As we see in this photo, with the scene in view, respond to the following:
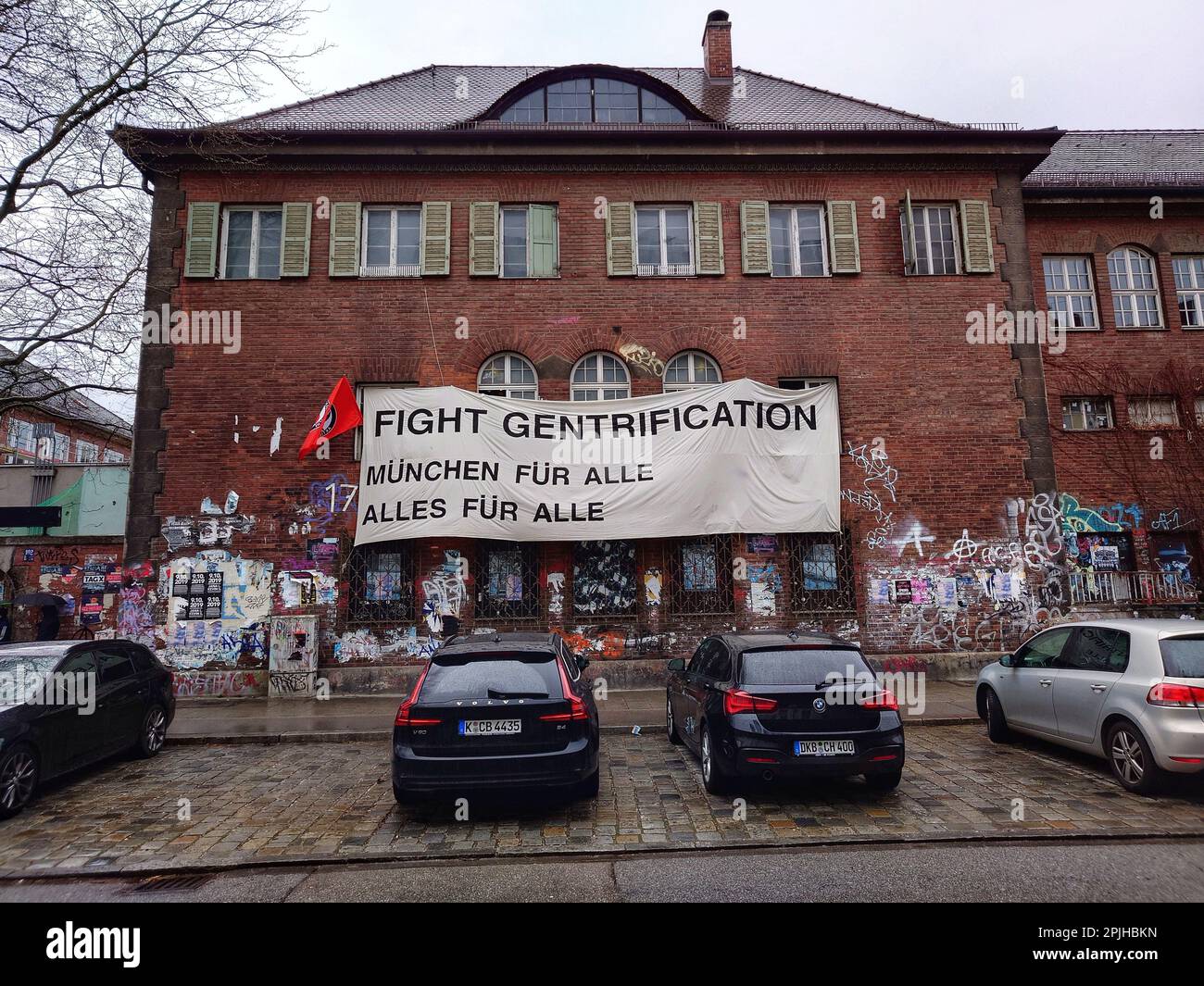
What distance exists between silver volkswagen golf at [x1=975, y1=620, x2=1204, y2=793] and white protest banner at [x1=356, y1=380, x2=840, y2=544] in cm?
538

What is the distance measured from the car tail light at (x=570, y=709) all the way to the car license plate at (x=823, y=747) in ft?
6.13

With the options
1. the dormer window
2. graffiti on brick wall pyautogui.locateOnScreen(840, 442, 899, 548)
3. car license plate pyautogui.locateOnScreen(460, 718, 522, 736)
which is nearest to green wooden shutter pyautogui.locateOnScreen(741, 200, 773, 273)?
the dormer window

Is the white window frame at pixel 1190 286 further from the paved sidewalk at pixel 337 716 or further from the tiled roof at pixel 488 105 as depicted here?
the paved sidewalk at pixel 337 716

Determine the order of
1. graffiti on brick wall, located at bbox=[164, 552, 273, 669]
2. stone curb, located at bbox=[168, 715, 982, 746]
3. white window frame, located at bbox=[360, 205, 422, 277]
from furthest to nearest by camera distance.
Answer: white window frame, located at bbox=[360, 205, 422, 277] < graffiti on brick wall, located at bbox=[164, 552, 273, 669] < stone curb, located at bbox=[168, 715, 982, 746]

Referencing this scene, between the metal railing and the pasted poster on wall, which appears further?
the metal railing

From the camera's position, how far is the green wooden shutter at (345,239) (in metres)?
13.9

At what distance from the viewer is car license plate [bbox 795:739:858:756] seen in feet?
20.3

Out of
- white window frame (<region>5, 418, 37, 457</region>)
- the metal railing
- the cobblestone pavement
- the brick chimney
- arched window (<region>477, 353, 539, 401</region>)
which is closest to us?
the cobblestone pavement

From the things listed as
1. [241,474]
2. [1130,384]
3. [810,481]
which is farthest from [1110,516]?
[241,474]

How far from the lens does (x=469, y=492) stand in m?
12.6

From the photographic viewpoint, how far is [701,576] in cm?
1327

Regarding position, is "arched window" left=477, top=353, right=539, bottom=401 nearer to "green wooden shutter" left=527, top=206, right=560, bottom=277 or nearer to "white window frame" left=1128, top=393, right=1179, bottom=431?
"green wooden shutter" left=527, top=206, right=560, bottom=277
